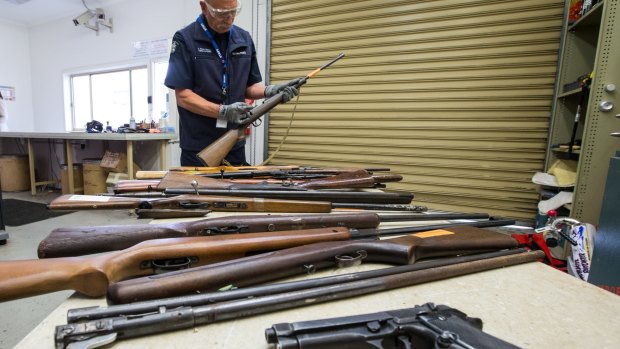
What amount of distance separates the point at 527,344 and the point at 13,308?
104 inches

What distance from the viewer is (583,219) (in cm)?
187

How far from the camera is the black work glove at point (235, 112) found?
1.86 m

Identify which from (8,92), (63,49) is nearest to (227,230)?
(63,49)

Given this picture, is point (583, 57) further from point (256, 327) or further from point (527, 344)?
point (256, 327)

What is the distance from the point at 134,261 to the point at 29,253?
292 centimetres

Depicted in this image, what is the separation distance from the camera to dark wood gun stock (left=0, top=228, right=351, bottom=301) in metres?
0.46

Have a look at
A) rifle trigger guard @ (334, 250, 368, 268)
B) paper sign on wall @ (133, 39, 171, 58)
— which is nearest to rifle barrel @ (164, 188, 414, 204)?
rifle trigger guard @ (334, 250, 368, 268)

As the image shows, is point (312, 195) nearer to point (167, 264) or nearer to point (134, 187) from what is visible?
point (167, 264)

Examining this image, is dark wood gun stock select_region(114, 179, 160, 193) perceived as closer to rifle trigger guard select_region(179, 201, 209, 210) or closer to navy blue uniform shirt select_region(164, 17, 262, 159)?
rifle trigger guard select_region(179, 201, 209, 210)

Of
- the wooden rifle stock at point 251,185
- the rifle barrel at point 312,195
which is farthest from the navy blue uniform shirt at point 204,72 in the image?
the rifle barrel at point 312,195

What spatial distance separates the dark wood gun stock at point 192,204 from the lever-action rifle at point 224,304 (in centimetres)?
50

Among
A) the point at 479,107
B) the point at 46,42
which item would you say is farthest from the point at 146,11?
the point at 479,107

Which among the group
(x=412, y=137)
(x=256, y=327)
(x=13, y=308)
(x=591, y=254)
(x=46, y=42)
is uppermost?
(x=46, y=42)

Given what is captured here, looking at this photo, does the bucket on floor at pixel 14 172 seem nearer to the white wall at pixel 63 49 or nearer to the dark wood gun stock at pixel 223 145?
the white wall at pixel 63 49
